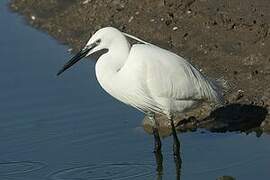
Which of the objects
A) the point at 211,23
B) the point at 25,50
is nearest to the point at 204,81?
the point at 211,23

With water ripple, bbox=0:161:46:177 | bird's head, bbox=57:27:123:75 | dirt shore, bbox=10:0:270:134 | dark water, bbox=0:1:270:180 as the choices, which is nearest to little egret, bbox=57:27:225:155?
bird's head, bbox=57:27:123:75

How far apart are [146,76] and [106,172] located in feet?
3.19

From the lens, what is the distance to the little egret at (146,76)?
8.67m

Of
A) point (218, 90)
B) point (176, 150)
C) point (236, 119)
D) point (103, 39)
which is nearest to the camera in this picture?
point (103, 39)

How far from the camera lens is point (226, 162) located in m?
8.65

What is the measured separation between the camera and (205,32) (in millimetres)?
12133

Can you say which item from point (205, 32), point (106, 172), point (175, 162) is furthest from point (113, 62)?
point (205, 32)

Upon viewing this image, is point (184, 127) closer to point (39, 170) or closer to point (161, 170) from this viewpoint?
point (161, 170)

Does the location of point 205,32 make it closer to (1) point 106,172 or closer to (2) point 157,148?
(2) point 157,148

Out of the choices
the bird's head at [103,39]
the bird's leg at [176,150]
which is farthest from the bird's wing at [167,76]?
the bird's leg at [176,150]

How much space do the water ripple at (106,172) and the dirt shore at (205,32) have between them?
117cm

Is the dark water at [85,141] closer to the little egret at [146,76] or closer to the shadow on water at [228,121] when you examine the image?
the shadow on water at [228,121]

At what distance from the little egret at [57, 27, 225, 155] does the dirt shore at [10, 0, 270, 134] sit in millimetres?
795

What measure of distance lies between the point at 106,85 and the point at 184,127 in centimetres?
133
